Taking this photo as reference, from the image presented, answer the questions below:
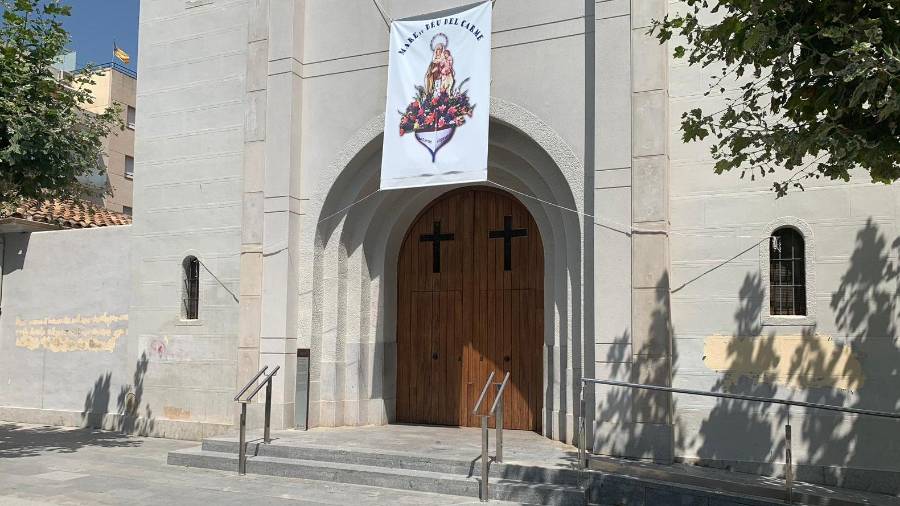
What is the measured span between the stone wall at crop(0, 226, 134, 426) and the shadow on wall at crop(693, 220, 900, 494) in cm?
934

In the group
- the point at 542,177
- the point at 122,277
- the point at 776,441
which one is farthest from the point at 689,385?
the point at 122,277

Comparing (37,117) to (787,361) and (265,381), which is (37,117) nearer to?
(265,381)

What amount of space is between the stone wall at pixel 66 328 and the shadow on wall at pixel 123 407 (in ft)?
0.05

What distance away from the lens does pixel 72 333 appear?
1438 cm

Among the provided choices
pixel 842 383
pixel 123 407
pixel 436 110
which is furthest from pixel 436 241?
pixel 842 383

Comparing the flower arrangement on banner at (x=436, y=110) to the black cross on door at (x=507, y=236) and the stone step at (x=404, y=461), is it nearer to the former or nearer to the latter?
the black cross on door at (x=507, y=236)

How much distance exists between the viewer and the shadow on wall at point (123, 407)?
13398mm

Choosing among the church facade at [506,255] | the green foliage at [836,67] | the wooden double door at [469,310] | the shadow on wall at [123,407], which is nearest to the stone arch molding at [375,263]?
the church facade at [506,255]

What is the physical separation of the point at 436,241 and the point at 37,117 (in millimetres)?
5677

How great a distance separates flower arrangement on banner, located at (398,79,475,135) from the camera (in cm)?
1088

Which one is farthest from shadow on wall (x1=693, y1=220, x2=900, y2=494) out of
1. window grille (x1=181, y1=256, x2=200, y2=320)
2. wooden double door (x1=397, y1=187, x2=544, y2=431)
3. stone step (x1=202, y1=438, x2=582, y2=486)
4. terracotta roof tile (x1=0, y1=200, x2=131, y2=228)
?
terracotta roof tile (x1=0, y1=200, x2=131, y2=228)

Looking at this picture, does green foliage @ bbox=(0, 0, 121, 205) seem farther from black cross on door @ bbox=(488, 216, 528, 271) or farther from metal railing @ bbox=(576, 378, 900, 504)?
metal railing @ bbox=(576, 378, 900, 504)

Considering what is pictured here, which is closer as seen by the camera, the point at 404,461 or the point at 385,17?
the point at 404,461

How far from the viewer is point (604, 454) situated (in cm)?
959
